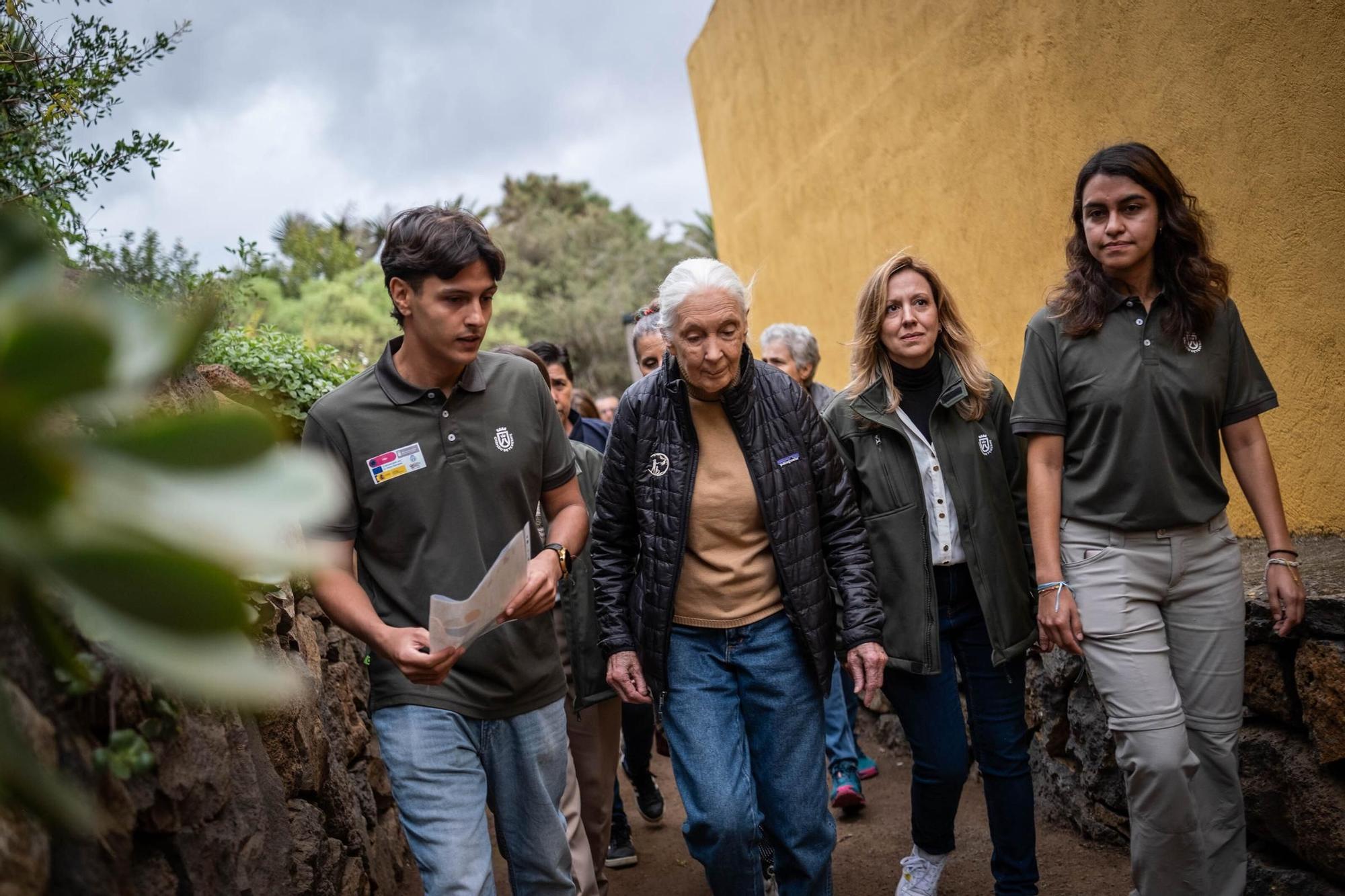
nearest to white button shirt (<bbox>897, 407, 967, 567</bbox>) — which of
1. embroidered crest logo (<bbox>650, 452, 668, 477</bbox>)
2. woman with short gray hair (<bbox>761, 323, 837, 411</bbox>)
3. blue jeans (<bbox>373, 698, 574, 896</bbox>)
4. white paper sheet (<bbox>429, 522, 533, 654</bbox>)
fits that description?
embroidered crest logo (<bbox>650, 452, 668, 477</bbox>)

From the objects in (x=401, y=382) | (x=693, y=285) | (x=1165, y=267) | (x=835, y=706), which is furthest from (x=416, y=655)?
Result: (x=835, y=706)

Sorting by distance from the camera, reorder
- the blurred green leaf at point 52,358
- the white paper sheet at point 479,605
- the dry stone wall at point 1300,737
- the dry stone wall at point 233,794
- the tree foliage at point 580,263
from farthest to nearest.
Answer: the tree foliage at point 580,263 < the dry stone wall at point 1300,737 < the white paper sheet at point 479,605 < the dry stone wall at point 233,794 < the blurred green leaf at point 52,358

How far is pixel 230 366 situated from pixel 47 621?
4279mm

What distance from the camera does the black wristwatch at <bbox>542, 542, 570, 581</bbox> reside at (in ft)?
10.0

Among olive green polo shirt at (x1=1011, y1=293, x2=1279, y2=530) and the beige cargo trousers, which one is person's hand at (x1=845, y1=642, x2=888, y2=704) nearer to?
the beige cargo trousers

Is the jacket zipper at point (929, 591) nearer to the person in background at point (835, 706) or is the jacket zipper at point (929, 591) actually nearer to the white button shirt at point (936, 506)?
the white button shirt at point (936, 506)

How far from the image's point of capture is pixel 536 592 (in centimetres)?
281

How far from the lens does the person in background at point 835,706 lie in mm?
5207

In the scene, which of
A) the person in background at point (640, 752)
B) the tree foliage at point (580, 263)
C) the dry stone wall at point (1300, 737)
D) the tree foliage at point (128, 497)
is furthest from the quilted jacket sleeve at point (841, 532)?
the tree foliage at point (580, 263)

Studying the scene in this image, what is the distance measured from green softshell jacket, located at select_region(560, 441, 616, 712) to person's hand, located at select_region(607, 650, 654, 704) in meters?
0.73

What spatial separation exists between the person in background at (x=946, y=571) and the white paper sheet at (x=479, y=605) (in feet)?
4.95

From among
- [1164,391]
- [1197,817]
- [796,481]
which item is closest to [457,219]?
[796,481]

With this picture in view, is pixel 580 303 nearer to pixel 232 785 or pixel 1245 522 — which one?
pixel 1245 522

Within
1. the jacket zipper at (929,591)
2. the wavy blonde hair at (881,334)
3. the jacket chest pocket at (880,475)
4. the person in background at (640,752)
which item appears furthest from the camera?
the person in background at (640,752)
